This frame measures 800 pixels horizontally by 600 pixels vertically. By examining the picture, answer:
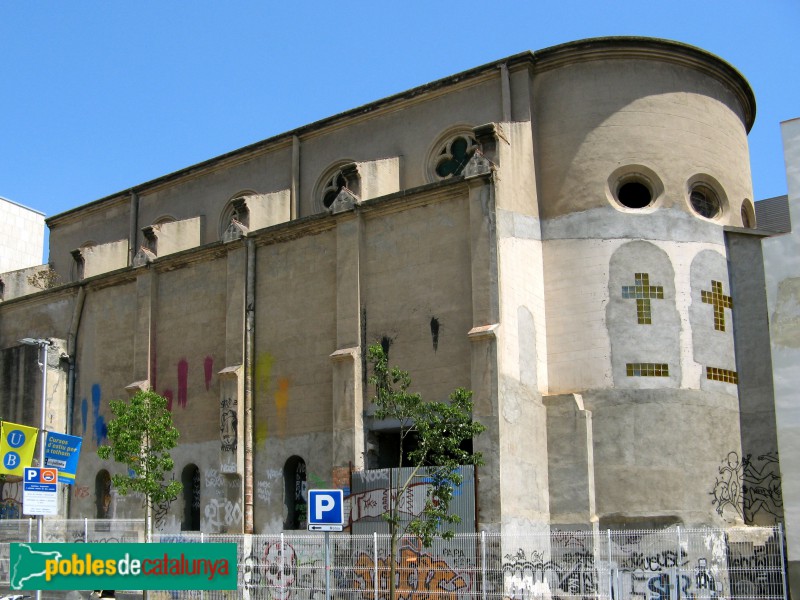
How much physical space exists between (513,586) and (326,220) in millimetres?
13235

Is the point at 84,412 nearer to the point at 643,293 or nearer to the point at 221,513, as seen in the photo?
the point at 221,513

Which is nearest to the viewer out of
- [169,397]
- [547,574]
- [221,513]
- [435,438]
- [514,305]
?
[435,438]

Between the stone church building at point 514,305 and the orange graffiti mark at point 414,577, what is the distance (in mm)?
1630

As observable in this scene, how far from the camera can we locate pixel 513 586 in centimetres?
2595

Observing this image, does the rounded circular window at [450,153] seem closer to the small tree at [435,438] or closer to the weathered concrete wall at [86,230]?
the small tree at [435,438]

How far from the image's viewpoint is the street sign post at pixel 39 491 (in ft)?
80.6

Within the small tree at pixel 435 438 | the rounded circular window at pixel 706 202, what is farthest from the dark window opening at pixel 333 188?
the small tree at pixel 435 438

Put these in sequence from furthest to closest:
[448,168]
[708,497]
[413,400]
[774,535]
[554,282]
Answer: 1. [448,168]
2. [554,282]
3. [708,497]
4. [774,535]
5. [413,400]

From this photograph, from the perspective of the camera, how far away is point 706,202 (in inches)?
1303

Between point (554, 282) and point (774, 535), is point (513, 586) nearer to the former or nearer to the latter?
point (774, 535)

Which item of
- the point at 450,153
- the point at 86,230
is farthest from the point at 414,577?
the point at 86,230

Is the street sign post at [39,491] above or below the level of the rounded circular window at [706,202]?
below

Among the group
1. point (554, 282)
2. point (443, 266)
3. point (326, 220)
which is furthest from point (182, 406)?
point (554, 282)

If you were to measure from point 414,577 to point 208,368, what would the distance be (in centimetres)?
1223
